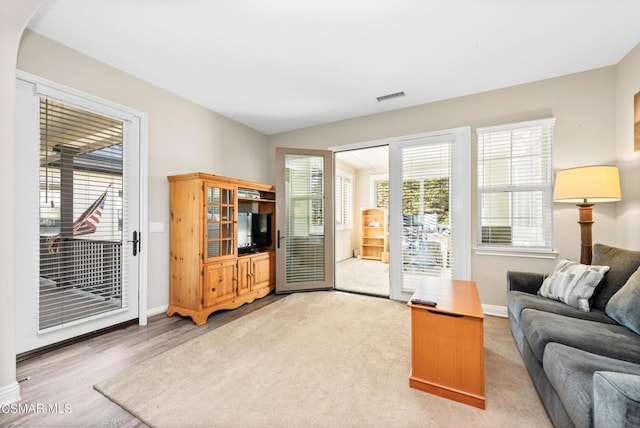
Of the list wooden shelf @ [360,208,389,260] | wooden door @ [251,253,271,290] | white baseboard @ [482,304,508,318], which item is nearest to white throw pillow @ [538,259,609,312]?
white baseboard @ [482,304,508,318]

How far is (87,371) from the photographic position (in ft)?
6.60

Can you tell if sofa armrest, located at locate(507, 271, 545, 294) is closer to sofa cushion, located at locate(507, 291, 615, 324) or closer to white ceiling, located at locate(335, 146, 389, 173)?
sofa cushion, located at locate(507, 291, 615, 324)

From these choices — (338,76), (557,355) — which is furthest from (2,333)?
(338,76)

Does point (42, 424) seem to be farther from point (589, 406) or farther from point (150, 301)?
point (589, 406)

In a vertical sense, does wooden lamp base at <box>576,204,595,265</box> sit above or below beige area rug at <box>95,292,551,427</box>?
above

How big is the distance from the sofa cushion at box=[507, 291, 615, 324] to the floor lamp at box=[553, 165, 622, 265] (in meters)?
0.77

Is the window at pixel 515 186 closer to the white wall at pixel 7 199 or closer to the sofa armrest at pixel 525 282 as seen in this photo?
the sofa armrest at pixel 525 282

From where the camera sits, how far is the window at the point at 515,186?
2.98 metres

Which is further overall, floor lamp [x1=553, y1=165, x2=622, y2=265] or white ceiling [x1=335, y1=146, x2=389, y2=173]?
white ceiling [x1=335, y1=146, x2=389, y2=173]

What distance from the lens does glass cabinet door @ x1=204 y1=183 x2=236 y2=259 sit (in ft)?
10.1

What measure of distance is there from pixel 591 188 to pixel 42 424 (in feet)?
14.2

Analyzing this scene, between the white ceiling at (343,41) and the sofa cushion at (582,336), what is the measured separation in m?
2.30

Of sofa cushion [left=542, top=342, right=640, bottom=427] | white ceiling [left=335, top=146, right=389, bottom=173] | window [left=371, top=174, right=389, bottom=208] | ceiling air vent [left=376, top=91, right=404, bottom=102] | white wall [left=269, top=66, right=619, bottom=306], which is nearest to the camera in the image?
sofa cushion [left=542, top=342, right=640, bottom=427]

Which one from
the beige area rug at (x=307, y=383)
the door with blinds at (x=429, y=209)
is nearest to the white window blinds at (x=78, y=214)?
the beige area rug at (x=307, y=383)
